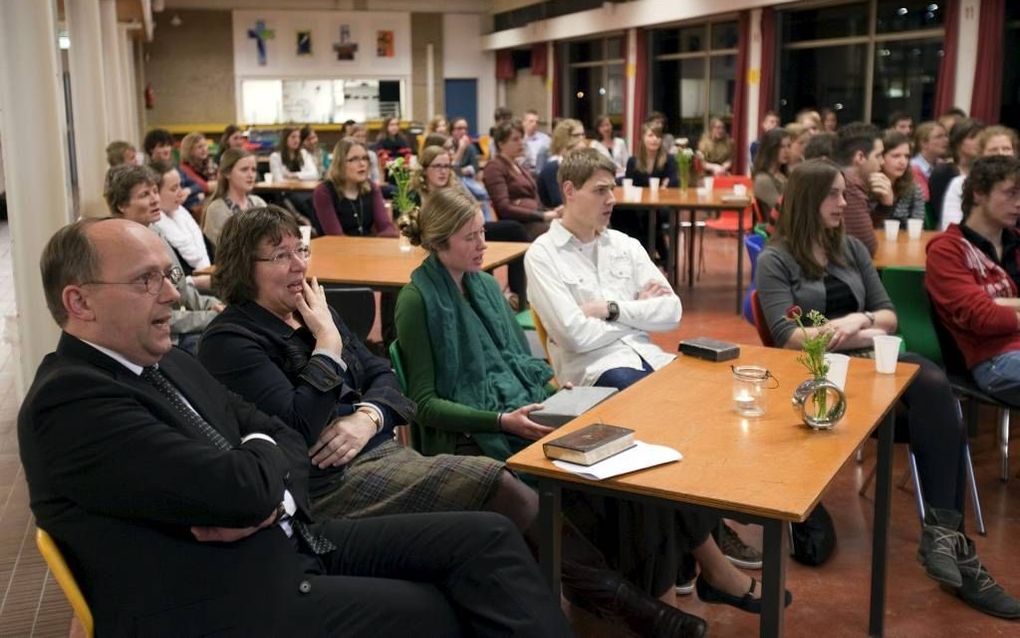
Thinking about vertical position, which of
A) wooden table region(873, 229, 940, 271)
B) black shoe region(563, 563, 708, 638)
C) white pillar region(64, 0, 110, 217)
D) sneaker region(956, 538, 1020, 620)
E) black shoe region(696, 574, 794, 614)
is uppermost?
white pillar region(64, 0, 110, 217)

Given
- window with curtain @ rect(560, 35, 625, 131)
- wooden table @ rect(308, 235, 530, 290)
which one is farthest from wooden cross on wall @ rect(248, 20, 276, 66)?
wooden table @ rect(308, 235, 530, 290)

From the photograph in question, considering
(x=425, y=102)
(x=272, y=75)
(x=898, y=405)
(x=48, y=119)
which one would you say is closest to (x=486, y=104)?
(x=425, y=102)

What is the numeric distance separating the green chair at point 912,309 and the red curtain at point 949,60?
22.8 feet

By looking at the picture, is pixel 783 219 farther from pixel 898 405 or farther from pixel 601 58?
pixel 601 58

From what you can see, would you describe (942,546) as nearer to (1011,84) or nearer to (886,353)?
(886,353)

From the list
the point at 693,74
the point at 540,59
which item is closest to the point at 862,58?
the point at 693,74

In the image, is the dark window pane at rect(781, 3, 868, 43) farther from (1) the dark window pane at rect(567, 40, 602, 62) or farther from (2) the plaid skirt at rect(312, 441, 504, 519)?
(2) the plaid skirt at rect(312, 441, 504, 519)

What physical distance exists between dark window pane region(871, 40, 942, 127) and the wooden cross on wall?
537 inches

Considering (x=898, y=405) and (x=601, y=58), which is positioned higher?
(x=601, y=58)

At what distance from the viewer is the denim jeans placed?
11.8 ft

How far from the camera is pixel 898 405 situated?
3.38 m

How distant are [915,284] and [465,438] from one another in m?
2.17

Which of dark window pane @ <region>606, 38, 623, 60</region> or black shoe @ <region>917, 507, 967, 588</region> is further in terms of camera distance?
dark window pane @ <region>606, 38, 623, 60</region>

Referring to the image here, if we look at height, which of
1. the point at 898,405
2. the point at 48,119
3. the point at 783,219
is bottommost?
the point at 898,405
